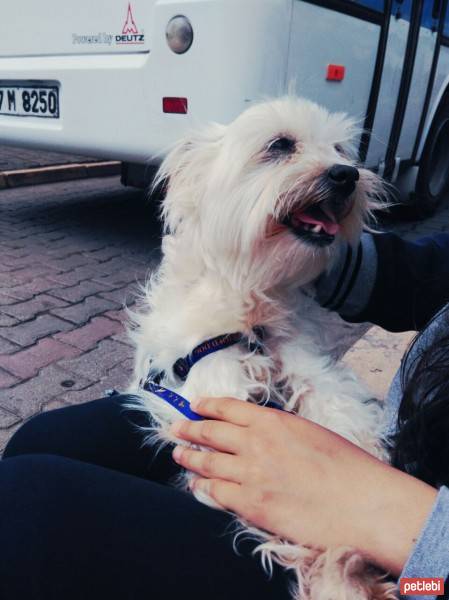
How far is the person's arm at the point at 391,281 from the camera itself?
162cm

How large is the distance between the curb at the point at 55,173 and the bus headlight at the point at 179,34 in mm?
3436

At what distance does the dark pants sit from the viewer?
3.26 feet

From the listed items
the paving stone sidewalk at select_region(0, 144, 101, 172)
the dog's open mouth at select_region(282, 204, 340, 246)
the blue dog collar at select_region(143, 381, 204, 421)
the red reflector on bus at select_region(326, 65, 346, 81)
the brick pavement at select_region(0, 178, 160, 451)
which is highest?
the red reflector on bus at select_region(326, 65, 346, 81)

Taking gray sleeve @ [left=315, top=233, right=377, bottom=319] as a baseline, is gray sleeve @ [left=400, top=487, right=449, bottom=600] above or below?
below

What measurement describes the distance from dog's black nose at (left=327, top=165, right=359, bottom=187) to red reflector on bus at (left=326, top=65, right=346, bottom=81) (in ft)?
8.01

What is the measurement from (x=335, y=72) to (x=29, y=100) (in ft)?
7.13

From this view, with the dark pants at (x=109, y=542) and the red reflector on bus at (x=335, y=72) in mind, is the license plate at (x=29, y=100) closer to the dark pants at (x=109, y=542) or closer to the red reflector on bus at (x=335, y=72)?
the red reflector on bus at (x=335, y=72)

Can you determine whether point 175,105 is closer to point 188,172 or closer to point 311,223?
point 188,172

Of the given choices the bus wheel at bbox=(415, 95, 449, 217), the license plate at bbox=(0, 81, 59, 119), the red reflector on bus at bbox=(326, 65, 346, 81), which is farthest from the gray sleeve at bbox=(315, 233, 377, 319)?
the bus wheel at bbox=(415, 95, 449, 217)

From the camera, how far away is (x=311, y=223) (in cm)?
167

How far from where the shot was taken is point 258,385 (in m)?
1.64

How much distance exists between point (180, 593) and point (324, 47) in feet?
11.3

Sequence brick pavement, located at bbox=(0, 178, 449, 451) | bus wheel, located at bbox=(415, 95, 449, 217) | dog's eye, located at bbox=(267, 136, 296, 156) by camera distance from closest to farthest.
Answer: dog's eye, located at bbox=(267, 136, 296, 156)
brick pavement, located at bbox=(0, 178, 449, 451)
bus wheel, located at bbox=(415, 95, 449, 217)

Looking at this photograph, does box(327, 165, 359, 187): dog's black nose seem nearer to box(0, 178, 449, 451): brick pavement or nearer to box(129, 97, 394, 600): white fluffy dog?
box(129, 97, 394, 600): white fluffy dog
